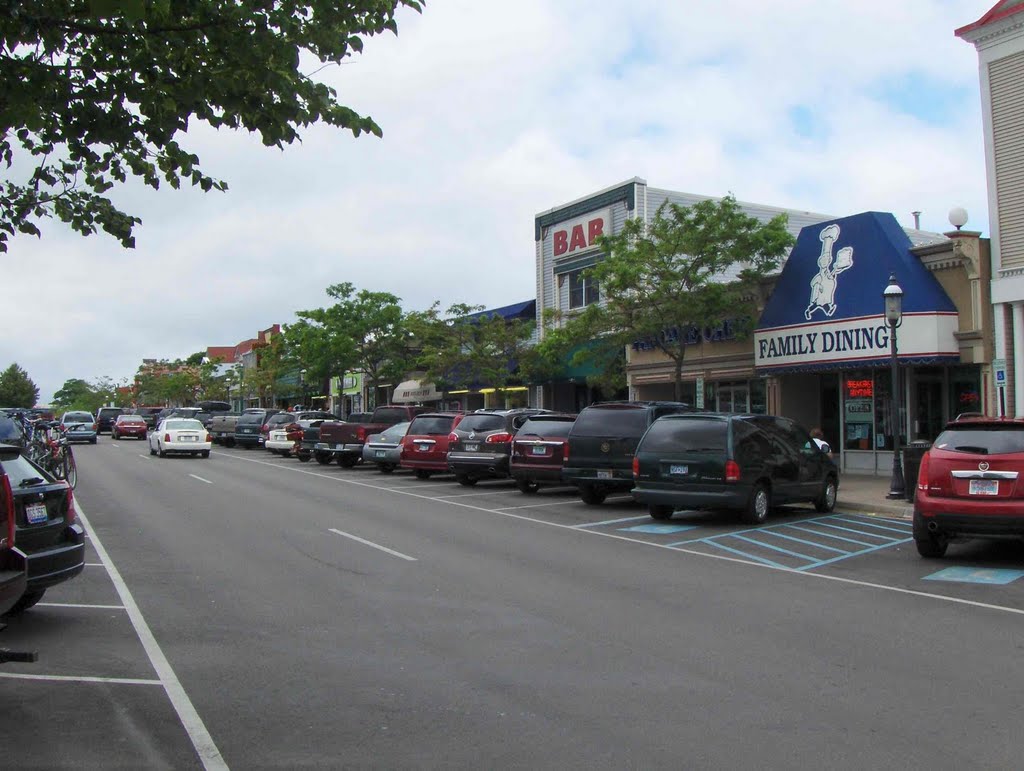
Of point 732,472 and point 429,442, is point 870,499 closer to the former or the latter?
point 732,472

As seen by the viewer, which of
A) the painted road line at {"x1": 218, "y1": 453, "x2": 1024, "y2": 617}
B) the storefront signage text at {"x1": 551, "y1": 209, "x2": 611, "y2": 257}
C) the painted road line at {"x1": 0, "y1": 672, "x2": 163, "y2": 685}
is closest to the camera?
the painted road line at {"x1": 0, "y1": 672, "x2": 163, "y2": 685}

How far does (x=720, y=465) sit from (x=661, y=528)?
4.29 feet

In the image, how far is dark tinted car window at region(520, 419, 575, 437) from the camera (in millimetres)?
19344

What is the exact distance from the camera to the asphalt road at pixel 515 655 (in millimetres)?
5039

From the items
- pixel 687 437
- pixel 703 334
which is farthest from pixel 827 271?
pixel 687 437

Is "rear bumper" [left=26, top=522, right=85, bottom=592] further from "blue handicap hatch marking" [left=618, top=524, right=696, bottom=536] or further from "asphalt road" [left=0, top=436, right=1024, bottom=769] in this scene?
"blue handicap hatch marking" [left=618, top=524, right=696, bottom=536]

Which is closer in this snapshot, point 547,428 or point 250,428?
point 547,428

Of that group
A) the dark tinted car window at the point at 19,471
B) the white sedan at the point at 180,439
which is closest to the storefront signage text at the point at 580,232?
the white sedan at the point at 180,439

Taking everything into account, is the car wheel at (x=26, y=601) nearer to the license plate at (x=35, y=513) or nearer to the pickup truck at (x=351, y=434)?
the license plate at (x=35, y=513)

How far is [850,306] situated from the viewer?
22.6 meters

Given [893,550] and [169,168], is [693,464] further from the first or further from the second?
[169,168]

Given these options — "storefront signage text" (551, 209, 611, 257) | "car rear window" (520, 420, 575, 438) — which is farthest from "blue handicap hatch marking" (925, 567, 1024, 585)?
"storefront signage text" (551, 209, 611, 257)

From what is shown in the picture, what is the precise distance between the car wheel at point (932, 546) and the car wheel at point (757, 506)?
3157 millimetres

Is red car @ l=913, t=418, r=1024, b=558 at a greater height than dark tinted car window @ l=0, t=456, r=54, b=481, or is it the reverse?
dark tinted car window @ l=0, t=456, r=54, b=481
